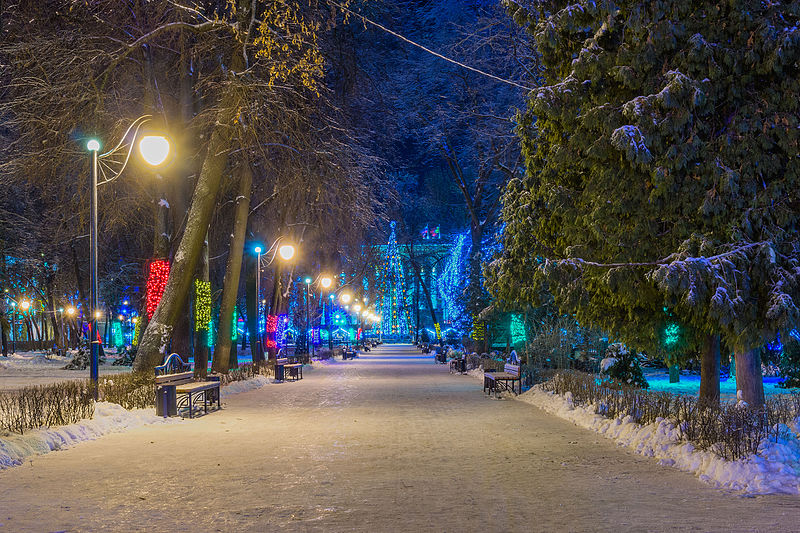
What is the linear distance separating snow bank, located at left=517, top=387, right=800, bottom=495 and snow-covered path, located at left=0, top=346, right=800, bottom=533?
0.27m

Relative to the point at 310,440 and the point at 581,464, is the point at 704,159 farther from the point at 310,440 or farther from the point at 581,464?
the point at 310,440

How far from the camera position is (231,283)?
27750 mm

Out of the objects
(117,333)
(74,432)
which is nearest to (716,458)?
Result: (74,432)

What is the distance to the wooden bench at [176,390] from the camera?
16484 mm

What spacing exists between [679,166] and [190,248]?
504 inches

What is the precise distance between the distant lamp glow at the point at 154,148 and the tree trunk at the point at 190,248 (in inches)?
195

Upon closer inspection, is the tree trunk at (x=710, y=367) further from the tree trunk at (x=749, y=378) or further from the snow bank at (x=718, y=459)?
the snow bank at (x=718, y=459)

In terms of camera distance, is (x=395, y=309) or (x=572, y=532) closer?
A: (x=572, y=532)

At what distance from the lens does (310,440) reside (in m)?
13.0

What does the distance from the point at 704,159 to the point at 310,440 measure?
7439 mm

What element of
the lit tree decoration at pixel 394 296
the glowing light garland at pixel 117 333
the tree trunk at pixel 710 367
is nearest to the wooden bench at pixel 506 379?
the tree trunk at pixel 710 367

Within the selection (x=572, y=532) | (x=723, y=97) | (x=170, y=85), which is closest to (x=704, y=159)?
(x=723, y=97)

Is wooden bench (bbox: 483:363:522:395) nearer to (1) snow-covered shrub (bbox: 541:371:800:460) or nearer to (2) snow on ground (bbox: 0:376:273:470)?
(1) snow-covered shrub (bbox: 541:371:800:460)

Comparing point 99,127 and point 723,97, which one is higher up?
point 99,127
